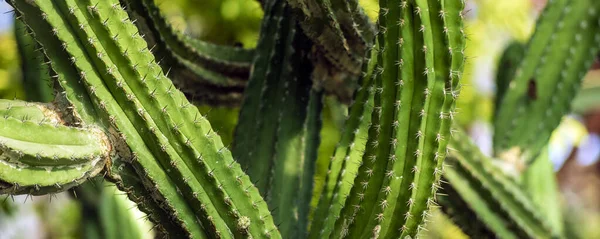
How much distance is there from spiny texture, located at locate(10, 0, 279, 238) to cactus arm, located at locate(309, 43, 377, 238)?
9.1 inches

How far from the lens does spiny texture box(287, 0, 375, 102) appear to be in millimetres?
1601

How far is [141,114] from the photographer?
1.34 m

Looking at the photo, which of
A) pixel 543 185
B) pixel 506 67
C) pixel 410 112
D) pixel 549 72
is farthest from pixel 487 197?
pixel 410 112

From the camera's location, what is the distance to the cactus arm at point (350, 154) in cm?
155

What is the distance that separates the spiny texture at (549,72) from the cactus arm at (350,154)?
117 centimetres

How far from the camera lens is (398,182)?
4.54ft

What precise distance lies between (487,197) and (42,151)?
1503mm

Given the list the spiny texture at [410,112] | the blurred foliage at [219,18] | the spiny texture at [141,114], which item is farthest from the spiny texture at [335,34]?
the blurred foliage at [219,18]

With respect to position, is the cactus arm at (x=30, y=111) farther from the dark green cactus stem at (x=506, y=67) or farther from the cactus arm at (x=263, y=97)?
the dark green cactus stem at (x=506, y=67)

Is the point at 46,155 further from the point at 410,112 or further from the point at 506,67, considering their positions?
the point at 506,67

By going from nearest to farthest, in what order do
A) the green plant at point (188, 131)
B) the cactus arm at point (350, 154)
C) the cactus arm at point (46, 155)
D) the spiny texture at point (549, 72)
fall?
the cactus arm at point (46, 155) < the green plant at point (188, 131) < the cactus arm at point (350, 154) < the spiny texture at point (549, 72)

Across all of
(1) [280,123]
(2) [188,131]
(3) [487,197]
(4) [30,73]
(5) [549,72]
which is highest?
(5) [549,72]

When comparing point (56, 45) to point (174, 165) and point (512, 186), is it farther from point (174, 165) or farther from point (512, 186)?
point (512, 186)

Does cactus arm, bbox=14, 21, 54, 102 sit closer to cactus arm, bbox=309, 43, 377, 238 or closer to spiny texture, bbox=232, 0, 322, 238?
spiny texture, bbox=232, 0, 322, 238
